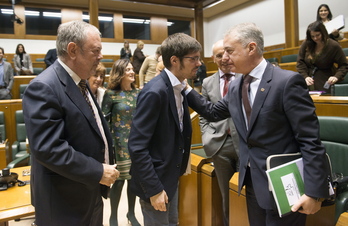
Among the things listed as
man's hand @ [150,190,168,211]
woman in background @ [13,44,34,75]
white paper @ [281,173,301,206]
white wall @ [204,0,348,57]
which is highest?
white wall @ [204,0,348,57]

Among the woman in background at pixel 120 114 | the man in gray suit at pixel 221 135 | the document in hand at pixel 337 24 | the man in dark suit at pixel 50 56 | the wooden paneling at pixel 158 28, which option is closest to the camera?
the man in gray suit at pixel 221 135

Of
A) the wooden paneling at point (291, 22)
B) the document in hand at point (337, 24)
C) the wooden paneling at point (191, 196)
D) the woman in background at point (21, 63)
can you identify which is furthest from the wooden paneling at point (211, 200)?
the wooden paneling at point (291, 22)

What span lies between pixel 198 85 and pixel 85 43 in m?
4.39

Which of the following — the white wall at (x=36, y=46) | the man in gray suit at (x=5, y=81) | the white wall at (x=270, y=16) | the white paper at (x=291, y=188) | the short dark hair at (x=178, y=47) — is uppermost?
the white wall at (x=270, y=16)

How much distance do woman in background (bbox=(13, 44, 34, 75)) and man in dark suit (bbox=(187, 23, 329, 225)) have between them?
21.3 ft

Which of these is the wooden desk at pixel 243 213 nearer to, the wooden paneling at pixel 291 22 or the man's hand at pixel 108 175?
the man's hand at pixel 108 175

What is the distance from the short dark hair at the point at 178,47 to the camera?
3.93 ft

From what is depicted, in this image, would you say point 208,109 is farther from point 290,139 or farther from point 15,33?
point 15,33

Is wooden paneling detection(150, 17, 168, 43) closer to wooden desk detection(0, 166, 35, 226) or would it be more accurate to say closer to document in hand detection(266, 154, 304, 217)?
wooden desk detection(0, 166, 35, 226)

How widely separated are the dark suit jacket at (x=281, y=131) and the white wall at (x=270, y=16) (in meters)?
7.89

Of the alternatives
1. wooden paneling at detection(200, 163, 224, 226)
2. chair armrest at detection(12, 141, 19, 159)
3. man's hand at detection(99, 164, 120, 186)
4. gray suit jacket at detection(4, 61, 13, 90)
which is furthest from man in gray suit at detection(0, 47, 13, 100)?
man's hand at detection(99, 164, 120, 186)

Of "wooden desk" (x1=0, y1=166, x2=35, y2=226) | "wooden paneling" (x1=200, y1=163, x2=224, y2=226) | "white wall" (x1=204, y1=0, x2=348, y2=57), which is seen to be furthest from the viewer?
"white wall" (x1=204, y1=0, x2=348, y2=57)

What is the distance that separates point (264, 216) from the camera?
1145mm

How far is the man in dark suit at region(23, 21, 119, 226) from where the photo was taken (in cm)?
92
